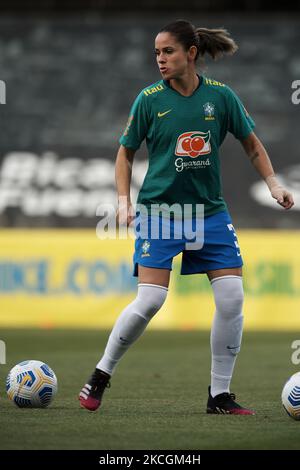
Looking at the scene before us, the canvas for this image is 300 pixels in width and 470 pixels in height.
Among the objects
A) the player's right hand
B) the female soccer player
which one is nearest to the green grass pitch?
the female soccer player

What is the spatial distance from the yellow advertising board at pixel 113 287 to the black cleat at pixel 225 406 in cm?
862

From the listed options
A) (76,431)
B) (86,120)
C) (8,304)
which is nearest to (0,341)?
(8,304)

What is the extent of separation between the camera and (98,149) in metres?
17.2

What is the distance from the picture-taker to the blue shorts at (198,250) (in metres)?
6.43

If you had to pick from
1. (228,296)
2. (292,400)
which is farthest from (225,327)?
(292,400)

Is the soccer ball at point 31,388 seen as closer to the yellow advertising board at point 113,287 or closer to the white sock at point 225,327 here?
the white sock at point 225,327

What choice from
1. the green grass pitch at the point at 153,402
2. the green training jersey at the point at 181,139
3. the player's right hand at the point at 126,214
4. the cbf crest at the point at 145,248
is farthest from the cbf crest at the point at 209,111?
the green grass pitch at the point at 153,402

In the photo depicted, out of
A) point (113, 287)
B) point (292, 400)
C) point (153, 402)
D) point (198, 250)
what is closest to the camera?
point (292, 400)

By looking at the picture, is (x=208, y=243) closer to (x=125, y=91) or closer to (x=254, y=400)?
(x=254, y=400)

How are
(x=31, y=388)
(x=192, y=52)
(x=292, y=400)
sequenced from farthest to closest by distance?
(x=31, y=388), (x=192, y=52), (x=292, y=400)

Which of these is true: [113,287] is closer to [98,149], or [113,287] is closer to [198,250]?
[98,149]

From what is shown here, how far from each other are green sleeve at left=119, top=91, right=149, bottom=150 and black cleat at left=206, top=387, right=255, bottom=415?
5.16 feet

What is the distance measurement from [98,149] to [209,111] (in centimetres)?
1082
